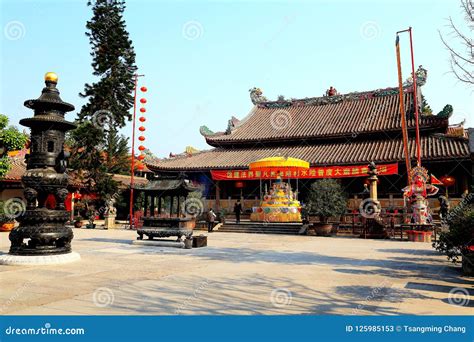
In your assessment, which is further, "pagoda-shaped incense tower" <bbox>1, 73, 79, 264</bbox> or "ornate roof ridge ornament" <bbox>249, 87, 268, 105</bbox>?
"ornate roof ridge ornament" <bbox>249, 87, 268, 105</bbox>

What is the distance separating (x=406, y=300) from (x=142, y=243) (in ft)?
31.3

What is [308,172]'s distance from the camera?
23.1 m

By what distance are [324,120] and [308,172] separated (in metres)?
6.72

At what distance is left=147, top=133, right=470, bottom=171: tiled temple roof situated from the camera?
790 inches

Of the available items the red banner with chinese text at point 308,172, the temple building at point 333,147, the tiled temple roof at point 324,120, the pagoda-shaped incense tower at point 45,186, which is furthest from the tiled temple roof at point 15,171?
the pagoda-shaped incense tower at point 45,186

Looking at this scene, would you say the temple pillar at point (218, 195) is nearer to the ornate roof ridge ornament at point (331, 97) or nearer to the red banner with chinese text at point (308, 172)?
the red banner with chinese text at point (308, 172)

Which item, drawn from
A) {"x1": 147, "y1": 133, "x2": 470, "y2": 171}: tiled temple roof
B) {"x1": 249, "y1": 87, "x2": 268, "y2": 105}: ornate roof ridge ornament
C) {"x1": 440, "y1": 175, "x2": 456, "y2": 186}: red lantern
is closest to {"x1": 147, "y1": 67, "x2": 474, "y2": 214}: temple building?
{"x1": 147, "y1": 133, "x2": 470, "y2": 171}: tiled temple roof

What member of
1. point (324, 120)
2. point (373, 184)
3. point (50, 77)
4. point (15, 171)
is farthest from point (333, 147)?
point (15, 171)

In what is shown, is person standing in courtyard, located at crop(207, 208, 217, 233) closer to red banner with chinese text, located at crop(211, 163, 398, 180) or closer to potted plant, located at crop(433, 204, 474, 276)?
red banner with chinese text, located at crop(211, 163, 398, 180)

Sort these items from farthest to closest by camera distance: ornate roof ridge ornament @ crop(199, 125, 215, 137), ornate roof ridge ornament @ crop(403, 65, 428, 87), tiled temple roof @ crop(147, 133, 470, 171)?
ornate roof ridge ornament @ crop(199, 125, 215, 137) → ornate roof ridge ornament @ crop(403, 65, 428, 87) → tiled temple roof @ crop(147, 133, 470, 171)

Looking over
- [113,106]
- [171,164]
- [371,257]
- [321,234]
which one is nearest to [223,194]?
[171,164]

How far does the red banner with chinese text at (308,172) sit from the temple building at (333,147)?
0.19 ft

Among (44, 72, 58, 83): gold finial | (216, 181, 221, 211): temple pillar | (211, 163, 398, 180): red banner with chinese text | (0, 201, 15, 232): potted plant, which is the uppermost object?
(44, 72, 58, 83): gold finial

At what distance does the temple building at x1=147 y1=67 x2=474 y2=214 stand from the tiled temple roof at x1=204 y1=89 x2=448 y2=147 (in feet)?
0.17
